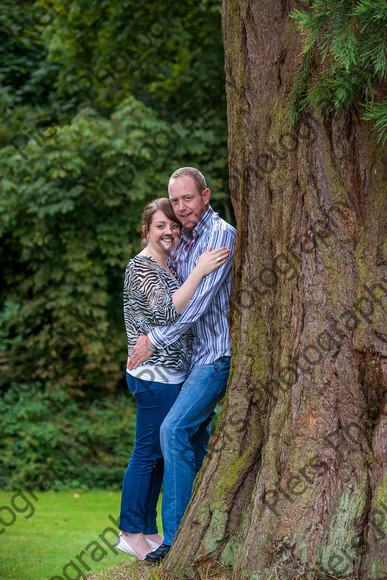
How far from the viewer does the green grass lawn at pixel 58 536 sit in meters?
6.38

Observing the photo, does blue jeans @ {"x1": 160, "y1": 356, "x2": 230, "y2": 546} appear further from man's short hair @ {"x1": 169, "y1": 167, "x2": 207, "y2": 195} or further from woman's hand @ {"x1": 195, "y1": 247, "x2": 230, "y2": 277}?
man's short hair @ {"x1": 169, "y1": 167, "x2": 207, "y2": 195}

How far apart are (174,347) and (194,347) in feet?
0.39

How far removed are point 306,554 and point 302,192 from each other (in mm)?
1731

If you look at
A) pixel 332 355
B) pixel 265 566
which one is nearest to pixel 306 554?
pixel 265 566

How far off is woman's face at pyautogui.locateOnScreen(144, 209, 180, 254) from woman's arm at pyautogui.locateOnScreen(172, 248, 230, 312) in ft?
1.33

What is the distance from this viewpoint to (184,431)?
3.93 m

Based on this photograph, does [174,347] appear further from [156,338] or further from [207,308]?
[207,308]

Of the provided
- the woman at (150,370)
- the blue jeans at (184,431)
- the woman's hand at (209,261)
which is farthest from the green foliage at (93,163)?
the blue jeans at (184,431)

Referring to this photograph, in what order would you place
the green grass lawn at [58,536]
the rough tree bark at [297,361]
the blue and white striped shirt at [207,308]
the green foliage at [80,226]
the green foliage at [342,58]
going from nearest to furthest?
the green foliage at [342,58] < the rough tree bark at [297,361] < the blue and white striped shirt at [207,308] < the green grass lawn at [58,536] < the green foliage at [80,226]

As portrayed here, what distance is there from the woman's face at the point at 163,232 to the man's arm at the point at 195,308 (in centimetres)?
32

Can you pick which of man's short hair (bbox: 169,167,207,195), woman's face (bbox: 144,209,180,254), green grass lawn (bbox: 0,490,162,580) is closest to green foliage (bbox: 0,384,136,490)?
green grass lawn (bbox: 0,490,162,580)

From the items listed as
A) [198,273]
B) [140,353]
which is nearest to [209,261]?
[198,273]

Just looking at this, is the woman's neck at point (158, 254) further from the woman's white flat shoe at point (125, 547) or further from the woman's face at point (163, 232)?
the woman's white flat shoe at point (125, 547)

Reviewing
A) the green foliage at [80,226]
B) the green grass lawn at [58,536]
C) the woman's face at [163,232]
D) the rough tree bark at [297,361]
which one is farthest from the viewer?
the green foliage at [80,226]
